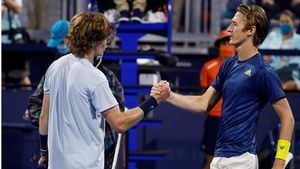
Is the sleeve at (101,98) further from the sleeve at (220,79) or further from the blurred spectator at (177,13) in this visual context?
the blurred spectator at (177,13)

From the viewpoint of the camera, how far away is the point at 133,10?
841cm

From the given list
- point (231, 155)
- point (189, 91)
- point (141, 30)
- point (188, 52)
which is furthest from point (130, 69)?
point (231, 155)

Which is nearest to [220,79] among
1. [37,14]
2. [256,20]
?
[256,20]

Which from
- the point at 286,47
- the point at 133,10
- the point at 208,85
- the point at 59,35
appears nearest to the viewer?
the point at 133,10

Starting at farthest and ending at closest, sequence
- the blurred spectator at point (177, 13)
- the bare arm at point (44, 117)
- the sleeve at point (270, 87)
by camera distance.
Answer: the blurred spectator at point (177, 13), the sleeve at point (270, 87), the bare arm at point (44, 117)

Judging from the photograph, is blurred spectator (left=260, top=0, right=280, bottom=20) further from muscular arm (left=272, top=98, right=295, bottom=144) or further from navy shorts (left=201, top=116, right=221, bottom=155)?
muscular arm (left=272, top=98, right=295, bottom=144)

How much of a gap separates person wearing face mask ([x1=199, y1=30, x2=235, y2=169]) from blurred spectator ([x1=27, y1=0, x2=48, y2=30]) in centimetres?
209

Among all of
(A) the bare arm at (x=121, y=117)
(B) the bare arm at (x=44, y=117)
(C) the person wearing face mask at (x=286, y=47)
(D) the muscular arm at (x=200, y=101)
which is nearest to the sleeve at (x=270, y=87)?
(D) the muscular arm at (x=200, y=101)

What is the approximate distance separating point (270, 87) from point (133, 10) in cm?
347

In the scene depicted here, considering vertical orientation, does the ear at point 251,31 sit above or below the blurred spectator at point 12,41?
above

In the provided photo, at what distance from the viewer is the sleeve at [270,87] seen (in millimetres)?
5102

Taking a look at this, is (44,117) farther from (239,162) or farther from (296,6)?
(296,6)

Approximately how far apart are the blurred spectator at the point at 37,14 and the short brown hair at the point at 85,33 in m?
5.19

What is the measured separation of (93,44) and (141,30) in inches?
144
